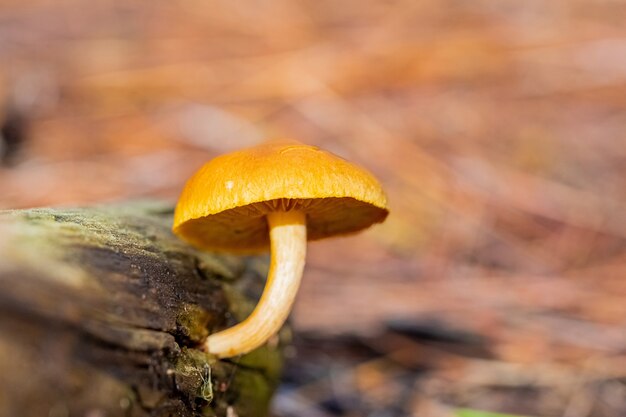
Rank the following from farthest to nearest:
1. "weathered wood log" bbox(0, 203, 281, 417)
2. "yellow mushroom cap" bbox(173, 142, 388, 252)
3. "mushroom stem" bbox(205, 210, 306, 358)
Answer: "mushroom stem" bbox(205, 210, 306, 358) → "yellow mushroom cap" bbox(173, 142, 388, 252) → "weathered wood log" bbox(0, 203, 281, 417)

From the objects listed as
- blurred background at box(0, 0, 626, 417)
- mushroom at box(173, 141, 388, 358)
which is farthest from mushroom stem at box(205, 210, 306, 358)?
blurred background at box(0, 0, 626, 417)

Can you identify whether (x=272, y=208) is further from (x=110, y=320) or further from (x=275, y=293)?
(x=110, y=320)

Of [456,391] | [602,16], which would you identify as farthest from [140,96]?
[602,16]

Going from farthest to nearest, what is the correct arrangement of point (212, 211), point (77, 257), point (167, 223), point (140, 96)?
point (140, 96) → point (167, 223) → point (212, 211) → point (77, 257)

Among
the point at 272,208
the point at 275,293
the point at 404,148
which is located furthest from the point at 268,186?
the point at 404,148

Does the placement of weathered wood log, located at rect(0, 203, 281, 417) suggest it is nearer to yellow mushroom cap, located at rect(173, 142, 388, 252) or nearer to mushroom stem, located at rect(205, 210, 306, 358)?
mushroom stem, located at rect(205, 210, 306, 358)

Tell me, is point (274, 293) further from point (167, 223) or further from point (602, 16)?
point (602, 16)
